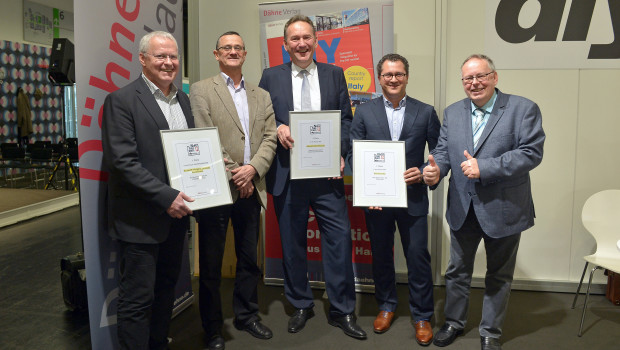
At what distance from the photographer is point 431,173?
8.91 ft

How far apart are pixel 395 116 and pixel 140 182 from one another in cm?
155

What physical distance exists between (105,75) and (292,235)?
1455 mm

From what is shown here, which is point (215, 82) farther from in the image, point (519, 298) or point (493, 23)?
point (519, 298)

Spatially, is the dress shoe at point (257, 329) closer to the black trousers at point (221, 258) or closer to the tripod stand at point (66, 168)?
the black trousers at point (221, 258)

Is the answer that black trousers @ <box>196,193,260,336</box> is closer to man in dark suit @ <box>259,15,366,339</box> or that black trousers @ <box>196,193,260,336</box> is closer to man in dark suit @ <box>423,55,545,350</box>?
man in dark suit @ <box>259,15,366,339</box>

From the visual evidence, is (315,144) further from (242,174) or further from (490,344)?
(490,344)

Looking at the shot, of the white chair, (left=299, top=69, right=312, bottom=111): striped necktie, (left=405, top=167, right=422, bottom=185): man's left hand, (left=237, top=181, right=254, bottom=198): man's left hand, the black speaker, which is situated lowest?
the white chair

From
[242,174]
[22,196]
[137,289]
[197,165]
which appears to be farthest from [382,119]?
[22,196]

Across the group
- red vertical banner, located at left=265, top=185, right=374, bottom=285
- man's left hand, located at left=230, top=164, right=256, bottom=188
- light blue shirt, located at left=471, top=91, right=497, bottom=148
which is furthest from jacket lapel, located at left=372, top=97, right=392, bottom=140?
red vertical banner, located at left=265, top=185, right=374, bottom=285

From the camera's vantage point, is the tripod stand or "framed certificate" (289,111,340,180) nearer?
"framed certificate" (289,111,340,180)

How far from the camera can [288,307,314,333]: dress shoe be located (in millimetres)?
3089

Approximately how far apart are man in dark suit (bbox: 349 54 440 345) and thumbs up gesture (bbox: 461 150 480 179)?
0.99 feet

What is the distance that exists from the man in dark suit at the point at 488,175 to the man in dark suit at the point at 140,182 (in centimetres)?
149

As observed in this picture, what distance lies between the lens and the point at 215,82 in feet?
8.98
